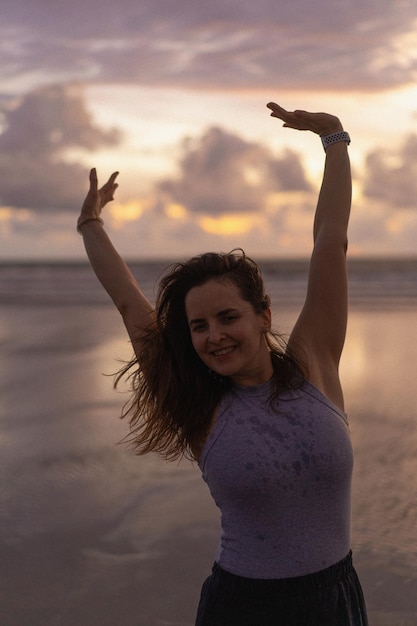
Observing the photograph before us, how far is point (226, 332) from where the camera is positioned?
2.10 metres

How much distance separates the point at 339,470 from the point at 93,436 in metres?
5.12

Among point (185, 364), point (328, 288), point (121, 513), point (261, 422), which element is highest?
point (328, 288)

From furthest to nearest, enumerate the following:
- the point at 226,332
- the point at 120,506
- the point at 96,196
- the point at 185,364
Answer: the point at 120,506 → the point at 96,196 → the point at 185,364 → the point at 226,332

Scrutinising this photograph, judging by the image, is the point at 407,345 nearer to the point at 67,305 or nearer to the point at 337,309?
the point at 337,309

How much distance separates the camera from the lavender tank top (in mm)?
1946

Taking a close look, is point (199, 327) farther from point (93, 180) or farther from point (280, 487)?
point (93, 180)

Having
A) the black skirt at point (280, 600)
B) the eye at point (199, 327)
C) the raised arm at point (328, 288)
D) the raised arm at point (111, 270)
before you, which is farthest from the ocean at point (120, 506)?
the eye at point (199, 327)

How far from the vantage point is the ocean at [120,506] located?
3873 mm

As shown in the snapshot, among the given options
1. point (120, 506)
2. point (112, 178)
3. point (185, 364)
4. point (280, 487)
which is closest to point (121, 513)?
point (120, 506)

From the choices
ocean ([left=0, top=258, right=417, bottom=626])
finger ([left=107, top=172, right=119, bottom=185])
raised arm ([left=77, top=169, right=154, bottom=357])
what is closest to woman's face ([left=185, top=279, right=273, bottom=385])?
raised arm ([left=77, top=169, right=154, bottom=357])

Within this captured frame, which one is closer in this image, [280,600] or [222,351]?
[280,600]

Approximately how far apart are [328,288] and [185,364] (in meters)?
0.54

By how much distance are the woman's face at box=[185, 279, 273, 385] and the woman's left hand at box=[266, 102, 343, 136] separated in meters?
0.86

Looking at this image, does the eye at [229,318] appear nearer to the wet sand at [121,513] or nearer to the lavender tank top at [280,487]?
the lavender tank top at [280,487]
